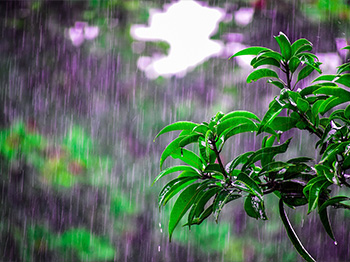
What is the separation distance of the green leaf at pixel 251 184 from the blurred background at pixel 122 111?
1.42 meters

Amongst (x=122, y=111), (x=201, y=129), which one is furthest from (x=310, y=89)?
(x=122, y=111)

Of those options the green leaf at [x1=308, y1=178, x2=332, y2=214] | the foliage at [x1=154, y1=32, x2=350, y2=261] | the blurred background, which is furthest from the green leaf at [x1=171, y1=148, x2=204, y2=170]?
the blurred background

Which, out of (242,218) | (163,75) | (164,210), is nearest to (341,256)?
(242,218)

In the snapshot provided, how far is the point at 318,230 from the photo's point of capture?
1.75m

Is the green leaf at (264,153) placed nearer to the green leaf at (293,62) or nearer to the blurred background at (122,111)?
the green leaf at (293,62)

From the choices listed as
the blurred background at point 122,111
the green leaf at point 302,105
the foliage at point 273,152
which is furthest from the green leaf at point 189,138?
the blurred background at point 122,111

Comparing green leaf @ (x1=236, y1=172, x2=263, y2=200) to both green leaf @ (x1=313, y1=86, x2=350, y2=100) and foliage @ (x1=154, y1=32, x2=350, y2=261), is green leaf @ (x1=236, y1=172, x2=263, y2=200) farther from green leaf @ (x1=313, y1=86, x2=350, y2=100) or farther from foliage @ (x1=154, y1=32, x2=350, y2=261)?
green leaf @ (x1=313, y1=86, x2=350, y2=100)

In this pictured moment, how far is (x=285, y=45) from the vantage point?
0.44 metres

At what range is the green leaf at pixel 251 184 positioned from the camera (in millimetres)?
396

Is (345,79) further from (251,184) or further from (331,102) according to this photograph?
(251,184)

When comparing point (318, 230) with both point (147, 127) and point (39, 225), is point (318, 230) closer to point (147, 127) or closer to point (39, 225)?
point (147, 127)

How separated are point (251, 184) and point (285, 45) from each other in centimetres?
16

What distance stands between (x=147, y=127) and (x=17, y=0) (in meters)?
1.02

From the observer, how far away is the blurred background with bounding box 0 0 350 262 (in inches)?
72.3
